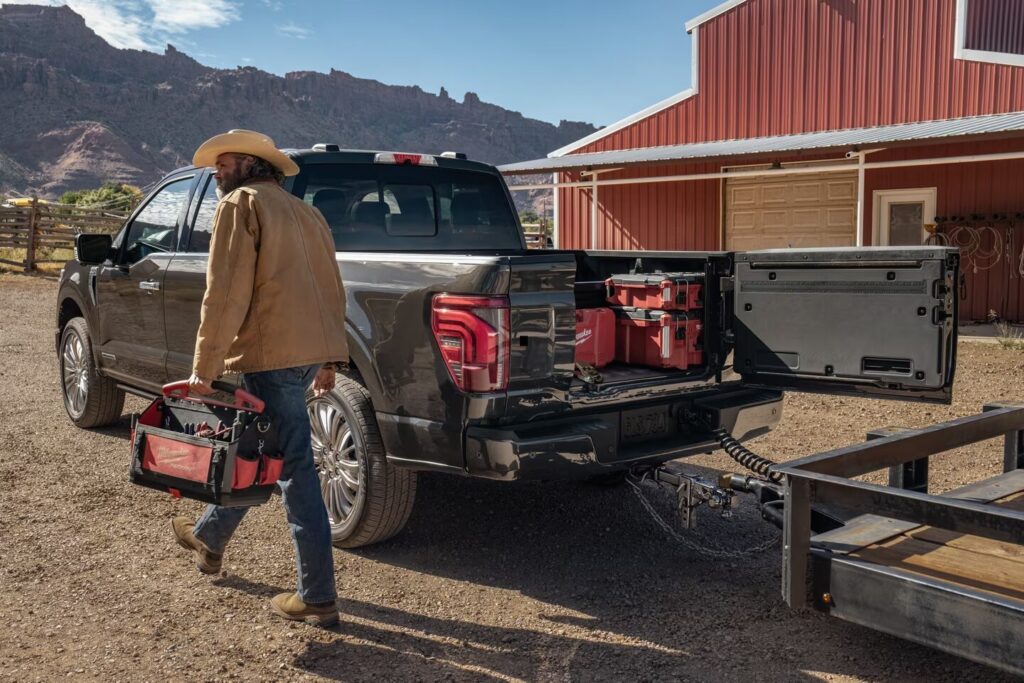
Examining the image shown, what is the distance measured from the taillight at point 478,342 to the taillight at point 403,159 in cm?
181

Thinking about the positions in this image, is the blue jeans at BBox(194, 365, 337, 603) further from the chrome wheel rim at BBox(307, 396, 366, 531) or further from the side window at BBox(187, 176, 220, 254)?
the side window at BBox(187, 176, 220, 254)

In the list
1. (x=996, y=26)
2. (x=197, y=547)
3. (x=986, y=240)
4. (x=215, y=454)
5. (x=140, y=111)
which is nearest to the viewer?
(x=215, y=454)

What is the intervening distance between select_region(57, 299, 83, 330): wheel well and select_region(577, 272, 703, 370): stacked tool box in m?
4.36

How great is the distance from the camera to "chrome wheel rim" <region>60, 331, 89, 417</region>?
23.0 ft

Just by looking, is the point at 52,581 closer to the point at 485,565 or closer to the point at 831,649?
the point at 485,565

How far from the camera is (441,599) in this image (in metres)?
4.11

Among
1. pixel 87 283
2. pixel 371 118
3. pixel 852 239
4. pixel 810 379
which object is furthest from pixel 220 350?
pixel 371 118

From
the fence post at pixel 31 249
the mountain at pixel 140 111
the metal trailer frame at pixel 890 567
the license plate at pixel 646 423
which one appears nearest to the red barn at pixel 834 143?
the license plate at pixel 646 423

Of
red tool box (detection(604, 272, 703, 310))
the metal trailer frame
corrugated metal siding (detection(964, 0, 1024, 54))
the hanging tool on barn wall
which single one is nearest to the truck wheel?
red tool box (detection(604, 272, 703, 310))

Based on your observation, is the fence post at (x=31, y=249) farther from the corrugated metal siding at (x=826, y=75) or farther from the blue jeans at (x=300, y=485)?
the blue jeans at (x=300, y=485)

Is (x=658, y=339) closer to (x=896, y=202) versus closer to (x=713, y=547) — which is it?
(x=713, y=547)

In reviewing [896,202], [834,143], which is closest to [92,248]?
[834,143]

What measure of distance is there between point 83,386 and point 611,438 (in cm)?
463

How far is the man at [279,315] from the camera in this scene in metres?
3.56
